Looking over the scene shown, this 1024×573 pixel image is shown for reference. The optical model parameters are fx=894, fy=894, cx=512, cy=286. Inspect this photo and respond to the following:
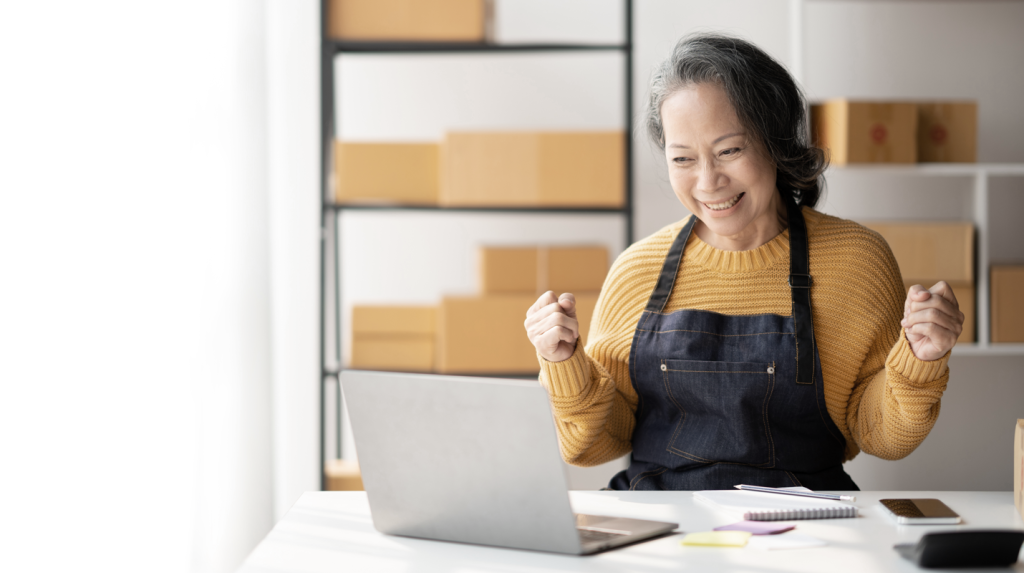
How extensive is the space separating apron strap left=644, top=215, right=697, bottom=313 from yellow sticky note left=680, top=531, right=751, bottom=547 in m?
0.61

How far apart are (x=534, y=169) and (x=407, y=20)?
539 millimetres

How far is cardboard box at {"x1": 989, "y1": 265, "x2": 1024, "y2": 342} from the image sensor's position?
2.40m

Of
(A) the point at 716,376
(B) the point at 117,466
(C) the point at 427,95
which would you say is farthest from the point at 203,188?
(A) the point at 716,376

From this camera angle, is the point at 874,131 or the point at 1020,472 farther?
the point at 874,131

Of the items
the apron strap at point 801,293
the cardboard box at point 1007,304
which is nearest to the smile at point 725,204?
the apron strap at point 801,293

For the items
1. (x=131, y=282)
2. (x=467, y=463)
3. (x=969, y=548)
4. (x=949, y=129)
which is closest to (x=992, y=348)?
(x=949, y=129)

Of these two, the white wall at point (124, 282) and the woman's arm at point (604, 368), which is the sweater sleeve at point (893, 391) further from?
the white wall at point (124, 282)

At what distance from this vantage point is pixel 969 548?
0.84 meters

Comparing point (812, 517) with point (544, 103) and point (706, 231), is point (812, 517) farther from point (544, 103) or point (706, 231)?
point (544, 103)

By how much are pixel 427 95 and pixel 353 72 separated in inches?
9.7

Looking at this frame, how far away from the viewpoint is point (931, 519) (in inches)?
40.3

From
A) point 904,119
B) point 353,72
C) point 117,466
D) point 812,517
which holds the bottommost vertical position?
point 117,466

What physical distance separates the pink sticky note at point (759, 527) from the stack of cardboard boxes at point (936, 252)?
162 cm

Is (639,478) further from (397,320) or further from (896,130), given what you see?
(896,130)
